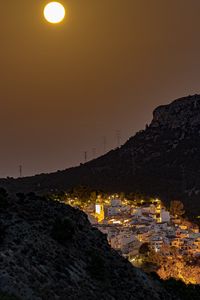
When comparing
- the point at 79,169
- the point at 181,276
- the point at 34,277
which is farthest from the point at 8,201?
the point at 79,169

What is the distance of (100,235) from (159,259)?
54.4 m

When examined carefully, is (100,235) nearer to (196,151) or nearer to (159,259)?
(159,259)

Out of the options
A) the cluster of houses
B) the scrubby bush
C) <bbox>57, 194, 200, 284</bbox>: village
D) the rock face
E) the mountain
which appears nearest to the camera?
the rock face

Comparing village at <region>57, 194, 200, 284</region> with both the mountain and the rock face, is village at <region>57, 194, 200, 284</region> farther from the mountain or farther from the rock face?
the rock face

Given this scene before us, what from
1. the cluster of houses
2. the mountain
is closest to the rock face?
the cluster of houses

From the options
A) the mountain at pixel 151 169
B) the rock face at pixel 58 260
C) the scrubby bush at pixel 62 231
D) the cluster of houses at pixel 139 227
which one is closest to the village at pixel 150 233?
the cluster of houses at pixel 139 227

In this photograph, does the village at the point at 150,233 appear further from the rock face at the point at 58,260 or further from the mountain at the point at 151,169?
the rock face at the point at 58,260

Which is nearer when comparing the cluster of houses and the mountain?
the cluster of houses

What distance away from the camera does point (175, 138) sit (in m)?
187

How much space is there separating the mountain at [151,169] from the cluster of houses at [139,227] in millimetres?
26858

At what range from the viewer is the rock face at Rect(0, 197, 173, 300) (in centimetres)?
2261

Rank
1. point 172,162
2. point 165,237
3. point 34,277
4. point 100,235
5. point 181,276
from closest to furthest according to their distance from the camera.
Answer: point 34,277 → point 100,235 → point 181,276 → point 165,237 → point 172,162

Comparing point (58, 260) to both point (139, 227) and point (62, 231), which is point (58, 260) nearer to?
point (62, 231)

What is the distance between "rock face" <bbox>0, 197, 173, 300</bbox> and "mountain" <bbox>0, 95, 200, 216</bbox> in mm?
114386
